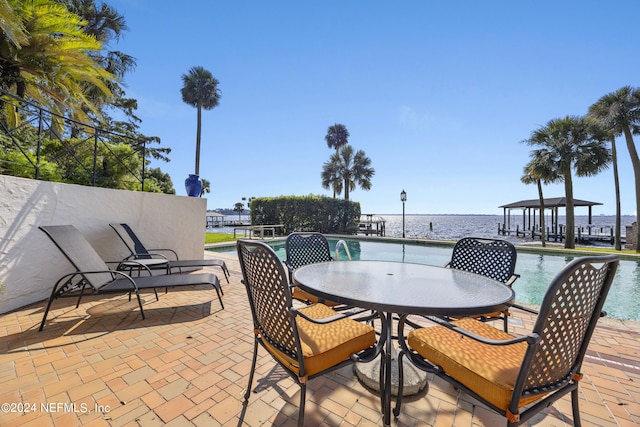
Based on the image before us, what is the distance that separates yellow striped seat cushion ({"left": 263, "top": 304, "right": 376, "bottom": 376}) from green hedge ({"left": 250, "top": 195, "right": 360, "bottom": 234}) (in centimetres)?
1483

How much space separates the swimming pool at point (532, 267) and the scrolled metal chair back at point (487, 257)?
22.0 inches

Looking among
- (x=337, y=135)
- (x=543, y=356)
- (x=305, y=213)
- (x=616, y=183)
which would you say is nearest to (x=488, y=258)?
(x=543, y=356)

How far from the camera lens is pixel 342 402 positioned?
5.47ft

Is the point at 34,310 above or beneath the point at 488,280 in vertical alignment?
beneath

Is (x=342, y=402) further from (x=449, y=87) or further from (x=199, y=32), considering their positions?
→ (x=449, y=87)

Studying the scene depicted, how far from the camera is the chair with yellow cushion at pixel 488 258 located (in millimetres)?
2535

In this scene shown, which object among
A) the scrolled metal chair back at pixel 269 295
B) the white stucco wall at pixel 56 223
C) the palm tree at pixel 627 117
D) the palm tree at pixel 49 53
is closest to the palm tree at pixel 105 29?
the palm tree at pixel 49 53

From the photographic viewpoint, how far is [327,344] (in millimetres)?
1460

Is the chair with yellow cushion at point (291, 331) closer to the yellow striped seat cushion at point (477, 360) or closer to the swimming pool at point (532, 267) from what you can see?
the yellow striped seat cushion at point (477, 360)

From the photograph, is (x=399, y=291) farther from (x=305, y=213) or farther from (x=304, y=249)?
(x=305, y=213)

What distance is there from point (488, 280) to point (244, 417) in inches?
75.4

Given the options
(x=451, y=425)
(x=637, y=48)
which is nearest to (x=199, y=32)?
(x=451, y=425)

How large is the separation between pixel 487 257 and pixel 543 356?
1.79 meters

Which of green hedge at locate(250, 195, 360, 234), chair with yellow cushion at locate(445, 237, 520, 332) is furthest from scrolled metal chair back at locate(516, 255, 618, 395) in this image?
green hedge at locate(250, 195, 360, 234)
